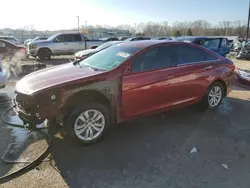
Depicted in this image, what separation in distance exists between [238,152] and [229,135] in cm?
64

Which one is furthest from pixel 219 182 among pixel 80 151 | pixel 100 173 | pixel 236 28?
pixel 236 28

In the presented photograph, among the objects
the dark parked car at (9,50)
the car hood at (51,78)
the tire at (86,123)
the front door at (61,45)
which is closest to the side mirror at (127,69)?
the car hood at (51,78)

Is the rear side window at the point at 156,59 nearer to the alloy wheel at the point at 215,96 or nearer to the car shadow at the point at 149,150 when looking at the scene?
the car shadow at the point at 149,150

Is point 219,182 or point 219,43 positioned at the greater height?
point 219,43

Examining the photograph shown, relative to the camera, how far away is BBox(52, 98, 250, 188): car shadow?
10.6ft

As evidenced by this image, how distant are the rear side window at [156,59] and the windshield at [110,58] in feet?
0.63

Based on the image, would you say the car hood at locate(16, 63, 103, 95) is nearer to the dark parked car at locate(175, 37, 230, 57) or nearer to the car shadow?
the car shadow

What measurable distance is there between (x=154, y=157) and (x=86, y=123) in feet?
3.87

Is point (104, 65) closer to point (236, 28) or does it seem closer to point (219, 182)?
point (219, 182)

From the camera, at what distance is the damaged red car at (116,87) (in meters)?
3.80

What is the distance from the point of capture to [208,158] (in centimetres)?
372

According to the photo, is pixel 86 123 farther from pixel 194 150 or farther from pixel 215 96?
pixel 215 96

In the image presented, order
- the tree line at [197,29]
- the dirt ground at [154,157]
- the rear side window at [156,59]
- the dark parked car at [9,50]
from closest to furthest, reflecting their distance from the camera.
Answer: the dirt ground at [154,157]
the rear side window at [156,59]
the dark parked car at [9,50]
the tree line at [197,29]

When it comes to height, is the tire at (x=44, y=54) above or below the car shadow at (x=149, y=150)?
above
